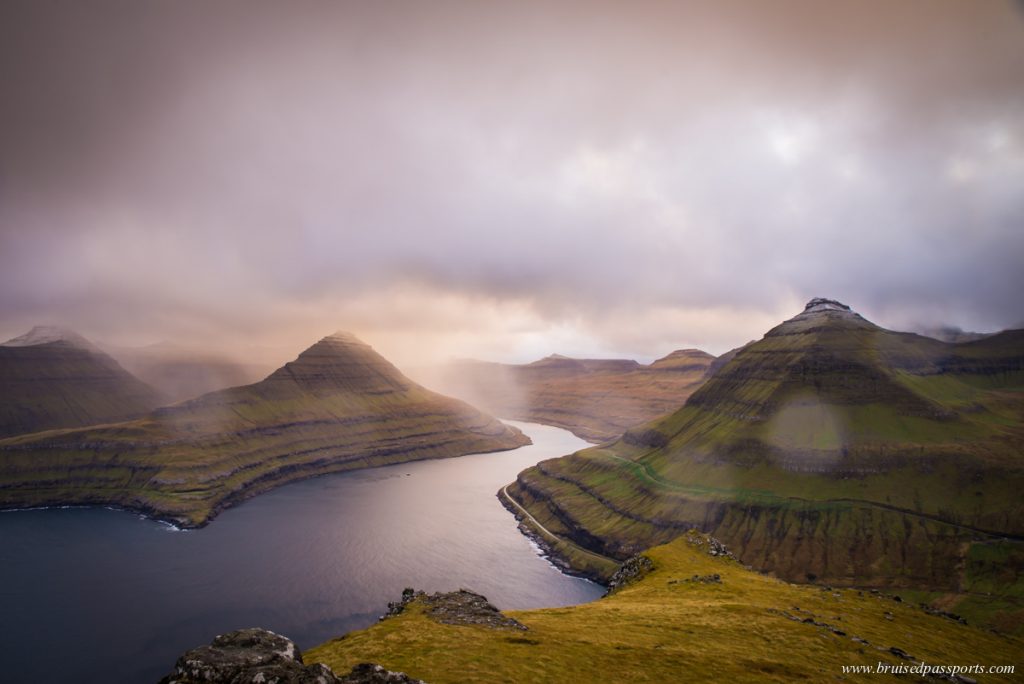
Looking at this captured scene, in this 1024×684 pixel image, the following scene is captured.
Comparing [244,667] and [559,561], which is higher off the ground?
[244,667]

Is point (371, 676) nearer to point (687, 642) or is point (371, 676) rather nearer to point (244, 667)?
point (244, 667)

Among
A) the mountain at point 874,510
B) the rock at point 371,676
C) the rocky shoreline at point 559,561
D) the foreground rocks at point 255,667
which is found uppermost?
the foreground rocks at point 255,667

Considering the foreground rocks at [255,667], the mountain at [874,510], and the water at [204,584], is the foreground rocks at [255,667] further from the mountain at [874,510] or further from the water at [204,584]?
the mountain at [874,510]

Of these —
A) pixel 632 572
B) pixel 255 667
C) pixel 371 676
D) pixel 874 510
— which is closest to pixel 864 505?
pixel 874 510

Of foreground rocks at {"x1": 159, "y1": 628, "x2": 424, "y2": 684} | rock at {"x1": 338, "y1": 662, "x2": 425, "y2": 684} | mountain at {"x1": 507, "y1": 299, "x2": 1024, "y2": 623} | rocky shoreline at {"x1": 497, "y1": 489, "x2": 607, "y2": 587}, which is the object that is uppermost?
foreground rocks at {"x1": 159, "y1": 628, "x2": 424, "y2": 684}

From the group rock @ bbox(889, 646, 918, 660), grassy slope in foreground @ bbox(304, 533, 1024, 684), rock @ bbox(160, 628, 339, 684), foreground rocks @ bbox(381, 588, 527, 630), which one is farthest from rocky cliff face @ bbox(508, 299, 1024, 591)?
rock @ bbox(160, 628, 339, 684)

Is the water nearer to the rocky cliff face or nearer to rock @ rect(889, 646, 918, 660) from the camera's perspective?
the rocky cliff face

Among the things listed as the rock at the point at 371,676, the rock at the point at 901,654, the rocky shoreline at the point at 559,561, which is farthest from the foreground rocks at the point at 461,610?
the rocky shoreline at the point at 559,561
